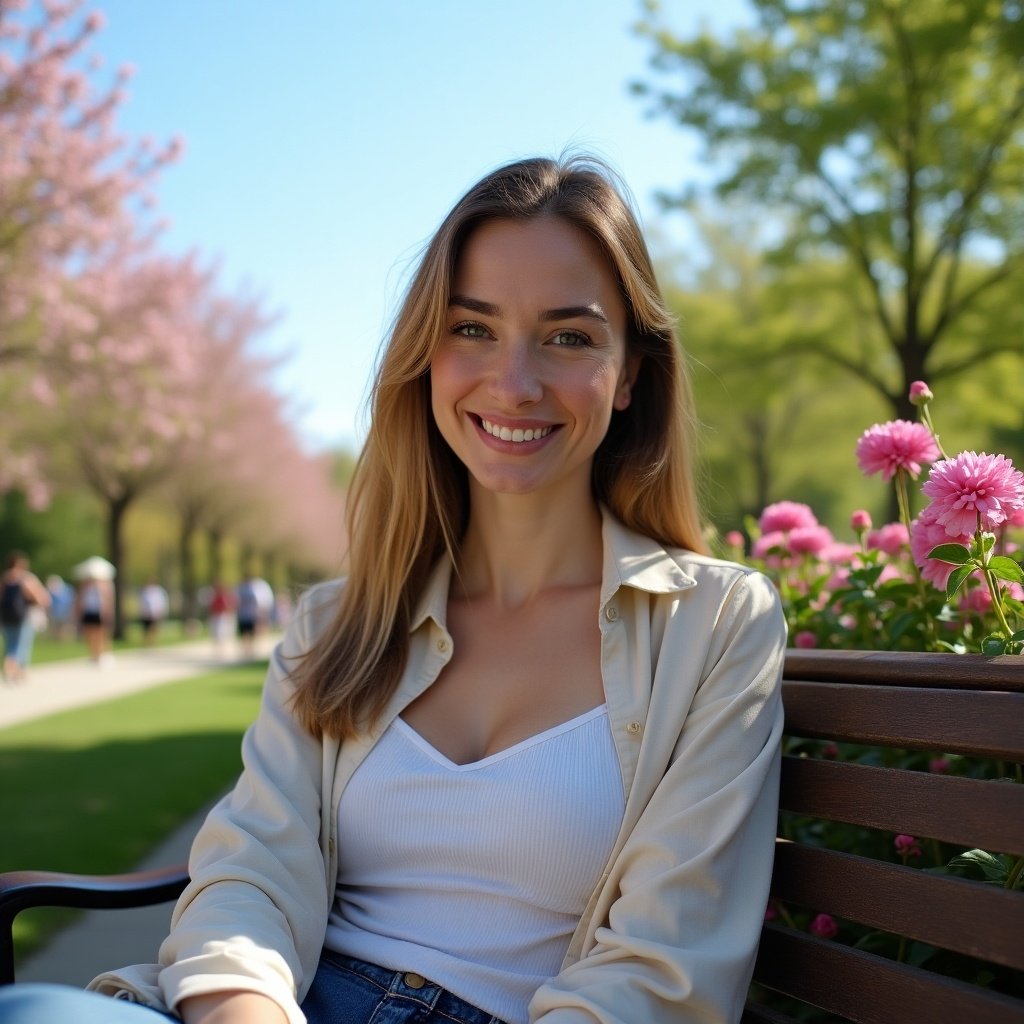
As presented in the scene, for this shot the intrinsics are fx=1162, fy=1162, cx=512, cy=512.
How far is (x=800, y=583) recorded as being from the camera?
319 centimetres

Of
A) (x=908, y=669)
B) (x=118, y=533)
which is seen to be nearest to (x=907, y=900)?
(x=908, y=669)

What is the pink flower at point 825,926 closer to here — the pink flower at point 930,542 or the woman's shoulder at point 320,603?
the pink flower at point 930,542

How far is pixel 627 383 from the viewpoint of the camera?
109 inches

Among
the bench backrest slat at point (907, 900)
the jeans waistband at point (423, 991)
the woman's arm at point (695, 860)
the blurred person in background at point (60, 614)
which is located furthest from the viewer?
the blurred person in background at point (60, 614)

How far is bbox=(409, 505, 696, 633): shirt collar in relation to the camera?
2.39 m

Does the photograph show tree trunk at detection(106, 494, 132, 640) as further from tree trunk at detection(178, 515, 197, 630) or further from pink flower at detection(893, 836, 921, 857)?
pink flower at detection(893, 836, 921, 857)

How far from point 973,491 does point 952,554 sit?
115mm

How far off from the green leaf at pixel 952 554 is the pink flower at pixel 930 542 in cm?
7

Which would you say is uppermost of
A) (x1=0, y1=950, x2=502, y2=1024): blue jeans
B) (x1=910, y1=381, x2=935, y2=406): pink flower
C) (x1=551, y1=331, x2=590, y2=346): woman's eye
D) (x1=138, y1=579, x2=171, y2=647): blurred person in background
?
(x1=551, y1=331, x2=590, y2=346): woman's eye

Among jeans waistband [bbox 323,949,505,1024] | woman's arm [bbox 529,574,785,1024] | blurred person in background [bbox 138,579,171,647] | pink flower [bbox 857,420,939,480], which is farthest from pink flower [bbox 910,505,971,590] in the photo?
blurred person in background [bbox 138,579,171,647]

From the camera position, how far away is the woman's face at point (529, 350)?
8.04ft

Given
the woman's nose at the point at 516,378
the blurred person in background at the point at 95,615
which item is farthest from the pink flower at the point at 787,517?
the blurred person in background at the point at 95,615

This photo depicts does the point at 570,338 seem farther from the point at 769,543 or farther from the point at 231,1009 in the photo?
the point at 231,1009

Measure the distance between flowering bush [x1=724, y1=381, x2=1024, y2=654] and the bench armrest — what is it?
155cm
